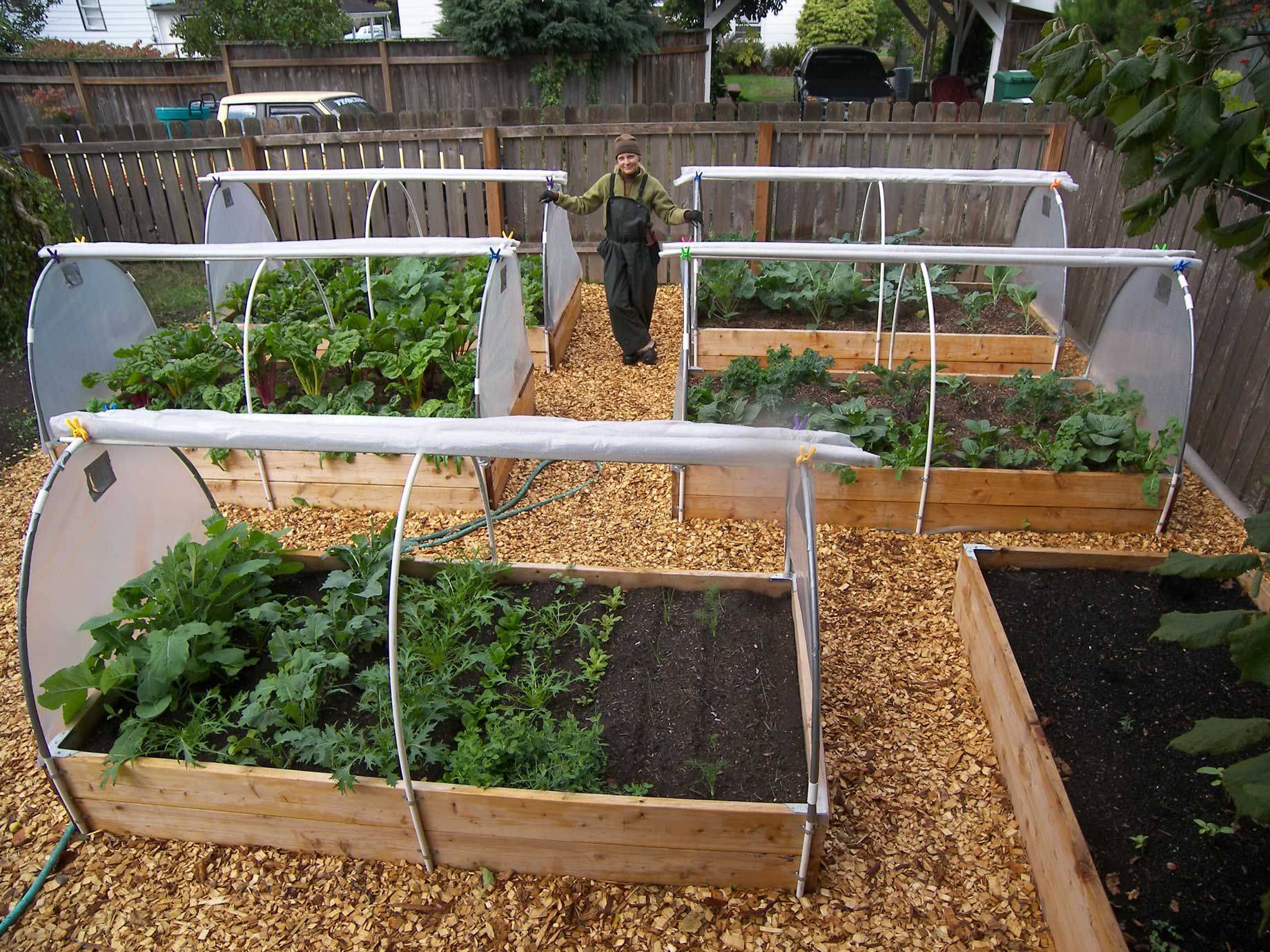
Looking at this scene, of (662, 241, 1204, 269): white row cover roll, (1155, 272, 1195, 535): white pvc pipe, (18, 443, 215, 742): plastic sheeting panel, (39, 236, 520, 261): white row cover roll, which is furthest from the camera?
(39, 236, 520, 261): white row cover roll

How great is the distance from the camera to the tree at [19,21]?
17375 mm

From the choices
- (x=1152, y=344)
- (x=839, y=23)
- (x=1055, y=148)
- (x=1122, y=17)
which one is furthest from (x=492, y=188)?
(x=839, y=23)

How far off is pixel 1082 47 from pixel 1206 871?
2400 millimetres

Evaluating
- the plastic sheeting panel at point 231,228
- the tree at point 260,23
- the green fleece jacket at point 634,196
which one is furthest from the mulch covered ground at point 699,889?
the tree at point 260,23

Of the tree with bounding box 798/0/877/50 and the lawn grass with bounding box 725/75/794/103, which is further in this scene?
the tree with bounding box 798/0/877/50

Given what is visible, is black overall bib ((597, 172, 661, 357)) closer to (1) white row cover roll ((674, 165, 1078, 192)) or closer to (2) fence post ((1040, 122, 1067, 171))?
(1) white row cover roll ((674, 165, 1078, 192))

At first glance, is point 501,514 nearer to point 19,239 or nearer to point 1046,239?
point 1046,239

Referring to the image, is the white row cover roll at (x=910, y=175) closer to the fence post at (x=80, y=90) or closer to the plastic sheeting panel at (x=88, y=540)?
the plastic sheeting panel at (x=88, y=540)

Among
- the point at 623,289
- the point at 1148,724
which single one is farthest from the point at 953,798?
the point at 623,289

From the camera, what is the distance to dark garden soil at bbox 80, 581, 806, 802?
9.49ft

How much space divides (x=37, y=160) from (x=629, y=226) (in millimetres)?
6526

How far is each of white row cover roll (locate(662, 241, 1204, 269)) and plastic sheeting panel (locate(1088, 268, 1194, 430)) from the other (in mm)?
285

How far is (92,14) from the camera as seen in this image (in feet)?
78.0

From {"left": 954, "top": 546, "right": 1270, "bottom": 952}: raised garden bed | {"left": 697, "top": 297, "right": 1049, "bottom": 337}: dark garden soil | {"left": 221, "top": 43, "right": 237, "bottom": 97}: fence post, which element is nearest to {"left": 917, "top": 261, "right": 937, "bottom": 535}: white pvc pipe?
{"left": 954, "top": 546, "right": 1270, "bottom": 952}: raised garden bed
